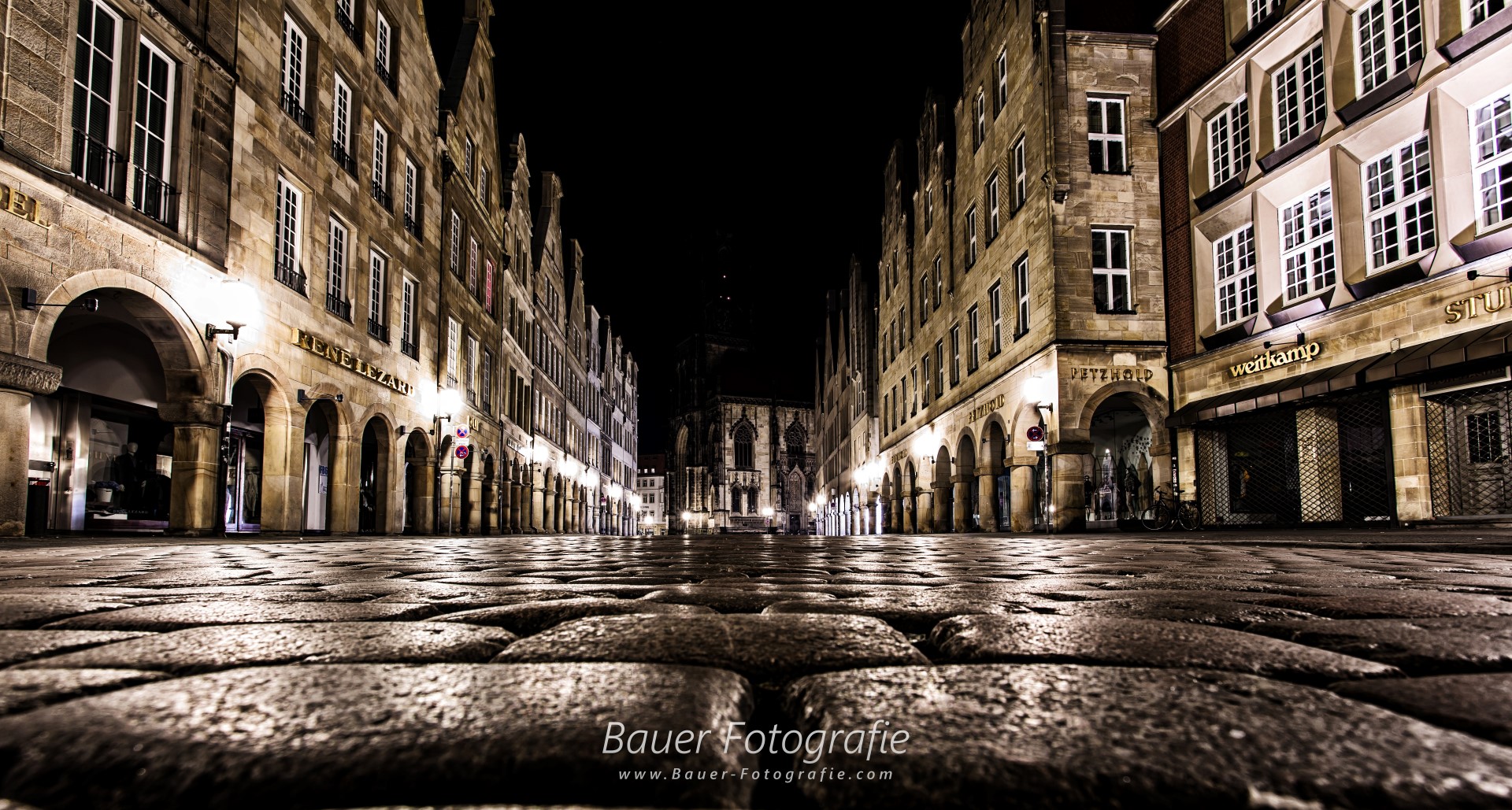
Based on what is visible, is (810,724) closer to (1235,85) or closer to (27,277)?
(27,277)

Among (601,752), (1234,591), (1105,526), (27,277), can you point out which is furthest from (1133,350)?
(601,752)

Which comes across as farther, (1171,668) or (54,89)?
(54,89)

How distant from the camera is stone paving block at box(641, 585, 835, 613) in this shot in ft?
8.97

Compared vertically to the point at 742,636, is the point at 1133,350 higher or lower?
higher

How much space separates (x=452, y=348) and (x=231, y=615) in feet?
77.6

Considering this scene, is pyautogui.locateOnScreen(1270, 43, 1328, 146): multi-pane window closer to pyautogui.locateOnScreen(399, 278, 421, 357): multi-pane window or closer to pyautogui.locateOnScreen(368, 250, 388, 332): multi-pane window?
pyautogui.locateOnScreen(368, 250, 388, 332): multi-pane window

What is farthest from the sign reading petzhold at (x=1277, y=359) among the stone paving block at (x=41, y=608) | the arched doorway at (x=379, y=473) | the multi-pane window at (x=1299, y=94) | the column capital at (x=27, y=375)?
the column capital at (x=27, y=375)

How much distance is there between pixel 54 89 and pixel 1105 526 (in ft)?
71.2

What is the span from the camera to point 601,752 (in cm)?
90

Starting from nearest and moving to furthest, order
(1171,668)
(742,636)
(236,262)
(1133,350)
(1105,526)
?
(1171,668)
(742,636)
(236,262)
(1133,350)
(1105,526)

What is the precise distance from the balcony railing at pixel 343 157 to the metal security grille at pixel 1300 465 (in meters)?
19.0

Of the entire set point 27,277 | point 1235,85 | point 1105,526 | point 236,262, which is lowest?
point 1105,526

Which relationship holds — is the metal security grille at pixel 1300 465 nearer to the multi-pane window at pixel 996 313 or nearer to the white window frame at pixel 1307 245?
the white window frame at pixel 1307 245

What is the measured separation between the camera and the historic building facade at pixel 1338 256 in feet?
42.2
